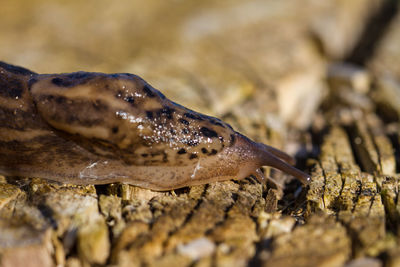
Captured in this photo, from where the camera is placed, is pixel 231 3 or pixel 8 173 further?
pixel 231 3

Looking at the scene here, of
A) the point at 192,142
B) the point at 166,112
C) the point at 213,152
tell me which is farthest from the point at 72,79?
the point at 213,152

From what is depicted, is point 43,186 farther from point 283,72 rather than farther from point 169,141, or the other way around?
point 283,72

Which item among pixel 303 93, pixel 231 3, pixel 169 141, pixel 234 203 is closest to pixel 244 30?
pixel 231 3

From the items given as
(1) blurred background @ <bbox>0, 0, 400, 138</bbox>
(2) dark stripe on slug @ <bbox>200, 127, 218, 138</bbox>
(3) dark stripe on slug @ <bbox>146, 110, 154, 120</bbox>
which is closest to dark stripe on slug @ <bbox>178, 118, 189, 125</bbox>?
(2) dark stripe on slug @ <bbox>200, 127, 218, 138</bbox>

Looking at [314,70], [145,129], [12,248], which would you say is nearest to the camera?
[12,248]

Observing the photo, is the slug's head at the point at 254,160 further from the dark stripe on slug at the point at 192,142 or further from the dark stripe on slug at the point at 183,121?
the dark stripe on slug at the point at 183,121

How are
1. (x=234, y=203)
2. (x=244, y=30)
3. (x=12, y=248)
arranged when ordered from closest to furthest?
1. (x=12, y=248)
2. (x=234, y=203)
3. (x=244, y=30)

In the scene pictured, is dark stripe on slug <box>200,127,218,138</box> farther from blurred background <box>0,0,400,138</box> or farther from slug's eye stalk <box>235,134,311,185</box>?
blurred background <box>0,0,400,138</box>
